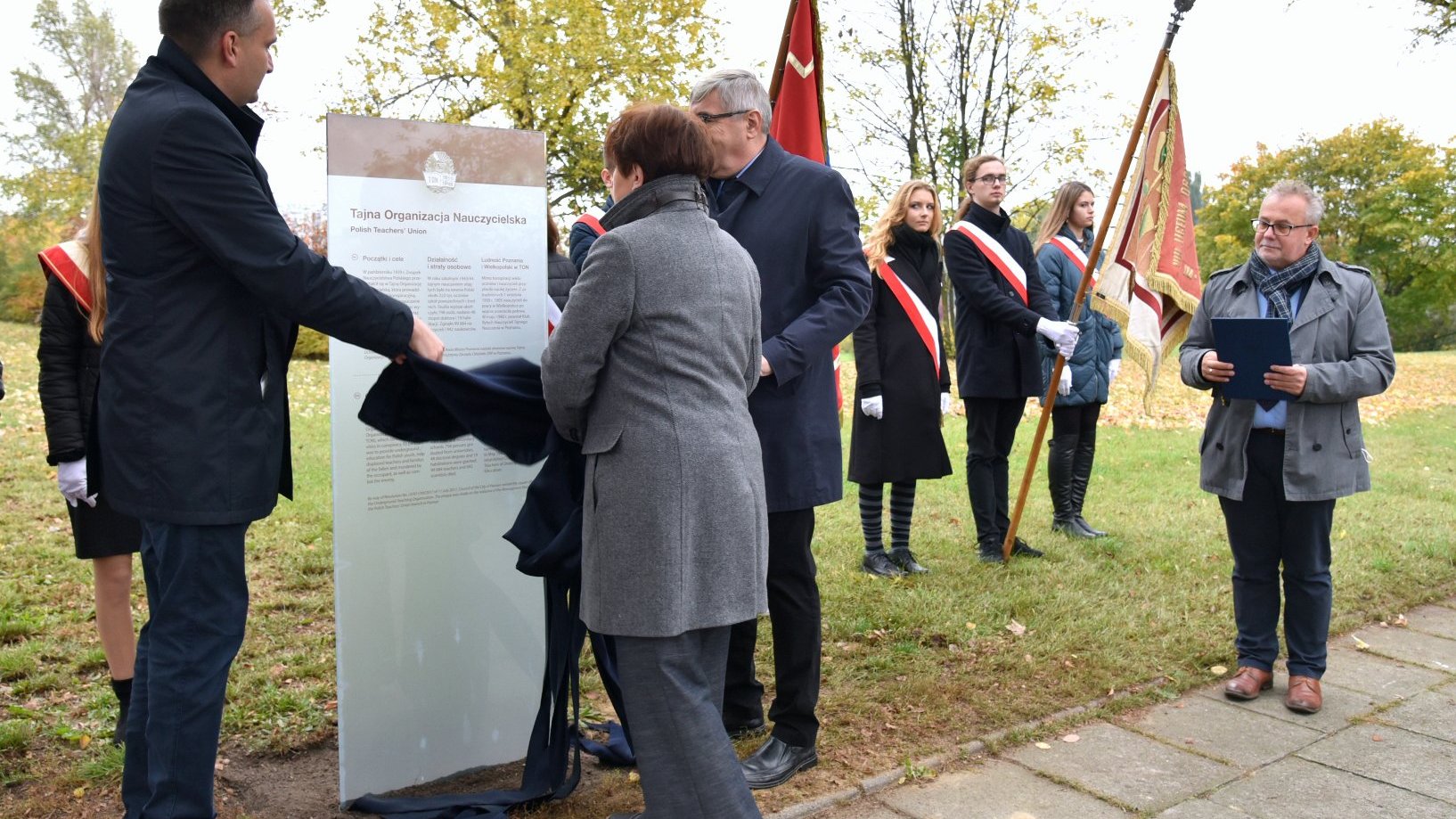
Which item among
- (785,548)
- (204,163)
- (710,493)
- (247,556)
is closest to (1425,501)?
(785,548)

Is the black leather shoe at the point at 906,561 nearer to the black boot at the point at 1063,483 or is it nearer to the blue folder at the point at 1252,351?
the black boot at the point at 1063,483

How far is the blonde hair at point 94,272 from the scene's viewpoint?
318 cm

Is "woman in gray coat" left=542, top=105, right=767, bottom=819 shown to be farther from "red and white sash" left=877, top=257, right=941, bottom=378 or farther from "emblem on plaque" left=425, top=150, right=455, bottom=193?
"red and white sash" left=877, top=257, right=941, bottom=378

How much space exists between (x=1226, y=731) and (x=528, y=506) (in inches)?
111

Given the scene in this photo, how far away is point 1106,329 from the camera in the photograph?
282 inches

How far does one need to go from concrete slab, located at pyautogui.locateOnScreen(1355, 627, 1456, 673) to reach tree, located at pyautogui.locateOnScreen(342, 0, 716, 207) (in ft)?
42.7

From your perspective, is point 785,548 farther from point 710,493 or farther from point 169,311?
point 169,311

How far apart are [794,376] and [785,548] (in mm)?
589

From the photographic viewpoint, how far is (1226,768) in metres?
3.76

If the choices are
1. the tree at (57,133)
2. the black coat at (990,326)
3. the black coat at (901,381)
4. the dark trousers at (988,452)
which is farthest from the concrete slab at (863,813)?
the tree at (57,133)

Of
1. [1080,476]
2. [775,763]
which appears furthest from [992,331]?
[775,763]

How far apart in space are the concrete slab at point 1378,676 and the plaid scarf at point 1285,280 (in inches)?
63.9

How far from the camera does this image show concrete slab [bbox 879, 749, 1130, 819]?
3.38m

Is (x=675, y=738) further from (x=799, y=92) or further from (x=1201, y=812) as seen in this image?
(x=799, y=92)
